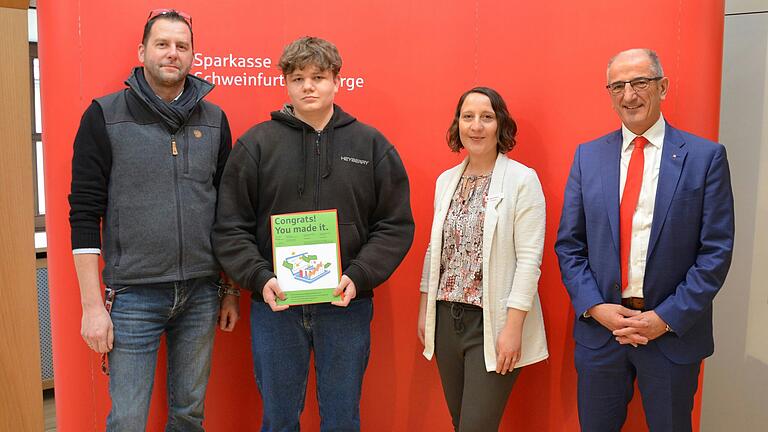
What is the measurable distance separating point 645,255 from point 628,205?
0.19 m

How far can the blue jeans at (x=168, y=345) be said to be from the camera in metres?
2.21

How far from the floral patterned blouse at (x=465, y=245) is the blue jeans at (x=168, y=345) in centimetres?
91

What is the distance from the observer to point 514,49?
277cm

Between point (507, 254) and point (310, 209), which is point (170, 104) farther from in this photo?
point (507, 254)

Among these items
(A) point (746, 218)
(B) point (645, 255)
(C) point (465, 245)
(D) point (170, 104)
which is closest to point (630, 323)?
(B) point (645, 255)

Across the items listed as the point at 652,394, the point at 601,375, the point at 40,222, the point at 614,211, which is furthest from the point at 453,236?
the point at 40,222

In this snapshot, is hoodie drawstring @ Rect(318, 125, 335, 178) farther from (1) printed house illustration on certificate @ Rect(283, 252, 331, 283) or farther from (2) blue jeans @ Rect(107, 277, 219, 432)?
(2) blue jeans @ Rect(107, 277, 219, 432)

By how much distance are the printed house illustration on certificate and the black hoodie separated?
0.26 feet

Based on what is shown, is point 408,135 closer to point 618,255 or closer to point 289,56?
point 289,56

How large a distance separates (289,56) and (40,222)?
3790mm

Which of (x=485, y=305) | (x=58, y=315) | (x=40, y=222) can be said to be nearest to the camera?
(x=485, y=305)

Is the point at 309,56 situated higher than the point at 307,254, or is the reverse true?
the point at 309,56

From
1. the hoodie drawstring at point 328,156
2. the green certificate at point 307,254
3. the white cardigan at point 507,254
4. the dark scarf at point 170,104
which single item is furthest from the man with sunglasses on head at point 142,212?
the white cardigan at point 507,254

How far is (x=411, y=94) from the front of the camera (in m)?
2.79
